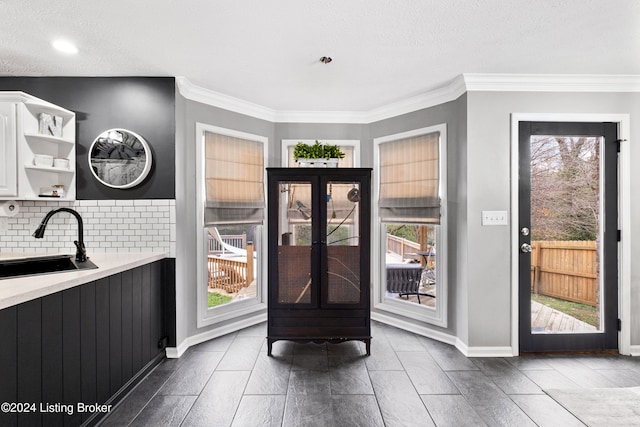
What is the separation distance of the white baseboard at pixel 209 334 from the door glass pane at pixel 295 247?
0.83 metres

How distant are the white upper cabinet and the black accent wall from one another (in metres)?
0.08

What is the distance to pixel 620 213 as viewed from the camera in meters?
2.91

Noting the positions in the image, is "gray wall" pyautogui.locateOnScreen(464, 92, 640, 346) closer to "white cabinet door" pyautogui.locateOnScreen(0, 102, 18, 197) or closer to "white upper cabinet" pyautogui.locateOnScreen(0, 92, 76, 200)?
"white upper cabinet" pyautogui.locateOnScreen(0, 92, 76, 200)

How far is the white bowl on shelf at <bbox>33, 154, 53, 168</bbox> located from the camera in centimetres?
254

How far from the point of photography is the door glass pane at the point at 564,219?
2.92 meters

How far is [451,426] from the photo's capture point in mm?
1941

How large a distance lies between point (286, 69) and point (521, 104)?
6.92ft

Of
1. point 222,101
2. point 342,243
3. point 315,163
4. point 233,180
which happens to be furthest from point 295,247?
point 222,101

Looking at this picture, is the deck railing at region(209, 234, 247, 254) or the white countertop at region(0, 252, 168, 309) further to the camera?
the deck railing at region(209, 234, 247, 254)

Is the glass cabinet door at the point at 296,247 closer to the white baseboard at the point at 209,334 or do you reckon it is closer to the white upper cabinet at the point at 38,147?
the white baseboard at the point at 209,334

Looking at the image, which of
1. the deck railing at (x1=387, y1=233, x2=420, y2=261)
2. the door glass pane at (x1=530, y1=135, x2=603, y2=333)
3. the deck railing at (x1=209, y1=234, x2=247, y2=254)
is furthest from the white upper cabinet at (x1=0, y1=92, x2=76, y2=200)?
the door glass pane at (x1=530, y1=135, x2=603, y2=333)

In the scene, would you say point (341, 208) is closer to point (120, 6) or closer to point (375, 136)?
point (375, 136)

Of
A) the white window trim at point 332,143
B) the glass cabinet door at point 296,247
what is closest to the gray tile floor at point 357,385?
the glass cabinet door at point 296,247

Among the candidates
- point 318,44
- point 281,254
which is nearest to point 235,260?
point 281,254
